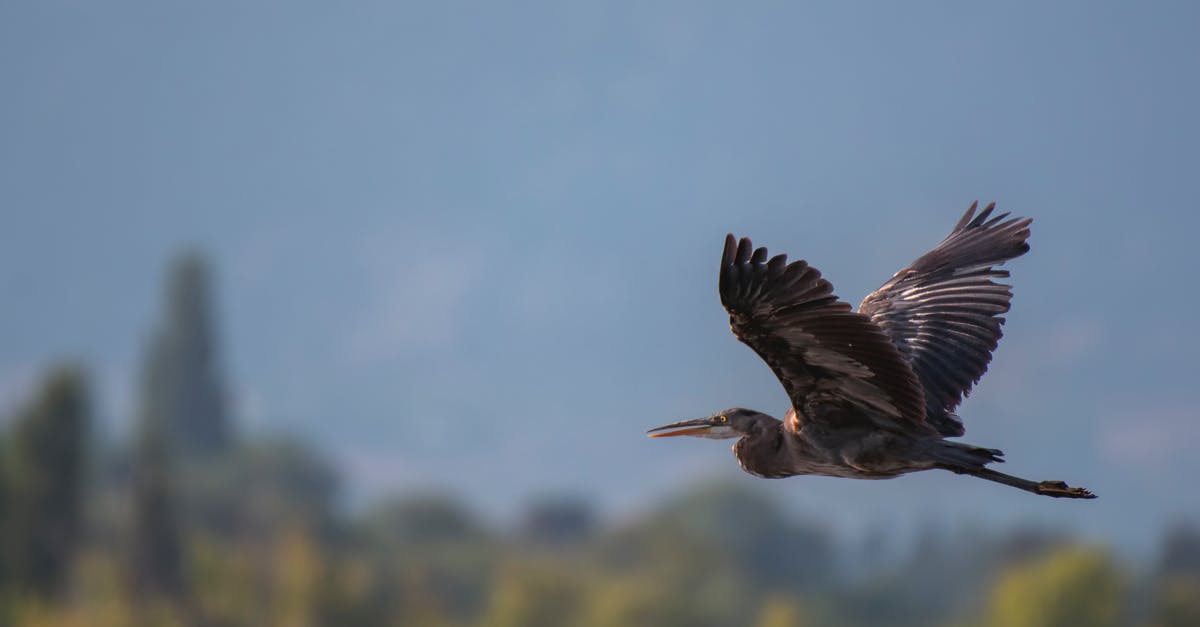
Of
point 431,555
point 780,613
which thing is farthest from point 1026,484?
point 431,555

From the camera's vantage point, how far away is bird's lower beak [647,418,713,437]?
40.1 feet

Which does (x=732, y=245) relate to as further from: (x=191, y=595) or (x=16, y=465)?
(x=16, y=465)

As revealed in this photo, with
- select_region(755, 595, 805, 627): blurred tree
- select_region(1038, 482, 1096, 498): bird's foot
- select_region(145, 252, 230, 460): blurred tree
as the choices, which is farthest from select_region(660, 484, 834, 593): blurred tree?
select_region(1038, 482, 1096, 498): bird's foot

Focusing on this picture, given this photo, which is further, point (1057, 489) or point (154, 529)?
point (154, 529)

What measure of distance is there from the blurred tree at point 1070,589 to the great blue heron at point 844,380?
84.2 m

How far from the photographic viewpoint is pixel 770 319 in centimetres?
Result: 1095

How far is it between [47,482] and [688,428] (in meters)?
111

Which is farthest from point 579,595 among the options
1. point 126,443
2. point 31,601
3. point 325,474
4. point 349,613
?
point 126,443

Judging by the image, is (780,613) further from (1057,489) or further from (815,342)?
(815,342)

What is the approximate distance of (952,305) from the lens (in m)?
13.8

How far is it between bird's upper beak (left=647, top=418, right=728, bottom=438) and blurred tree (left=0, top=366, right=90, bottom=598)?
10564 cm

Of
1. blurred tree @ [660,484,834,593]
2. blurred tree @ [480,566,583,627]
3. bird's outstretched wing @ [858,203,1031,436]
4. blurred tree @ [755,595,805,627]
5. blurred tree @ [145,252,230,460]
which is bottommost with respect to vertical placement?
bird's outstretched wing @ [858,203,1031,436]

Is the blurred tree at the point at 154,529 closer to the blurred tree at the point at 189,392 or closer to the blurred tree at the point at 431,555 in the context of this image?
the blurred tree at the point at 431,555

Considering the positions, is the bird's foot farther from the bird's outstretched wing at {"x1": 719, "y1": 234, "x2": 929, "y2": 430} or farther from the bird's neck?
the bird's neck
